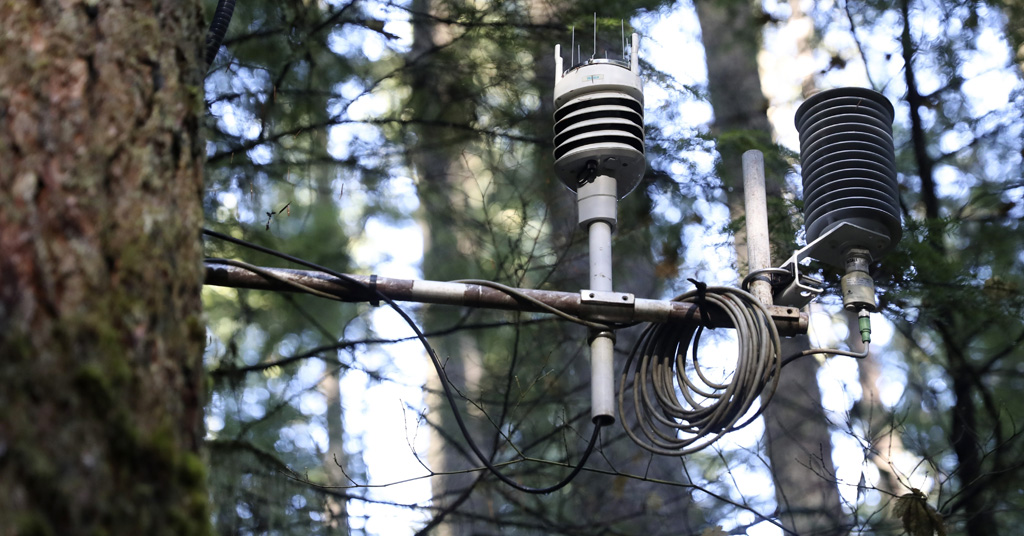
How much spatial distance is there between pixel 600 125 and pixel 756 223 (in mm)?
647

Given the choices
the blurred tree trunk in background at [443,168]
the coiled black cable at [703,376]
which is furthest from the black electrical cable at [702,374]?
the blurred tree trunk in background at [443,168]

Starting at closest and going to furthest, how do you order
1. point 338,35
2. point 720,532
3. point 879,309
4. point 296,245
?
point 720,532, point 879,309, point 338,35, point 296,245

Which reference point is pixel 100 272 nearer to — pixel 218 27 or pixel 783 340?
pixel 218 27

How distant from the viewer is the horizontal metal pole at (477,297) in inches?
115

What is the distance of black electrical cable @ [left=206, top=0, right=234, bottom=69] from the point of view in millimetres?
3334

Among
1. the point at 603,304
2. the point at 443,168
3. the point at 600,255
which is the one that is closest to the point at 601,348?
the point at 603,304

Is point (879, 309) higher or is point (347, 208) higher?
point (347, 208)

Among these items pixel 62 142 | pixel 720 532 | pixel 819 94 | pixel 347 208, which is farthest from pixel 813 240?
pixel 347 208

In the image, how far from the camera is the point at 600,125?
3.44 meters

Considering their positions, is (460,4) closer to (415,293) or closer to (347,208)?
(415,293)

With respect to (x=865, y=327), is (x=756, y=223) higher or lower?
higher

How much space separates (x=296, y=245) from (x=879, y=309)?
4475 millimetres

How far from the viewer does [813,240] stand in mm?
3529

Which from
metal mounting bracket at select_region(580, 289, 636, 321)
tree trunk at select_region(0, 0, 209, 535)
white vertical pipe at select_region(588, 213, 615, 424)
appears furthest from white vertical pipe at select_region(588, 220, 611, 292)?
tree trunk at select_region(0, 0, 209, 535)
